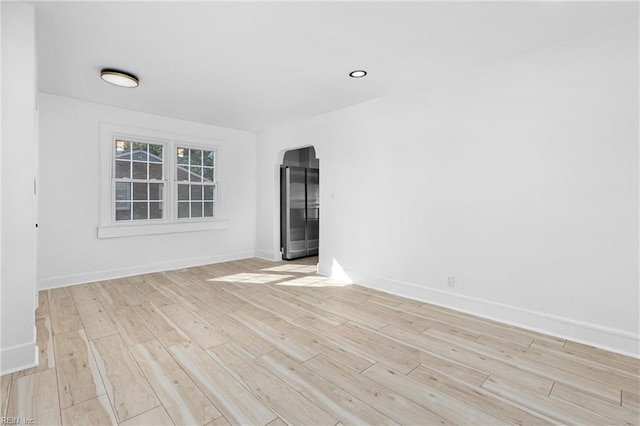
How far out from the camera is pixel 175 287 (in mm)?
4125

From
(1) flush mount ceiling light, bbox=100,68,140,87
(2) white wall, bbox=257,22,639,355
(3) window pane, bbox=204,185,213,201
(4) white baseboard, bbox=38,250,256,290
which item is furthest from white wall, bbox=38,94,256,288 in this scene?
(2) white wall, bbox=257,22,639,355

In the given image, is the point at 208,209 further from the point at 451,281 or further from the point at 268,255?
the point at 451,281

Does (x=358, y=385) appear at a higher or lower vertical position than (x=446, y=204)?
lower

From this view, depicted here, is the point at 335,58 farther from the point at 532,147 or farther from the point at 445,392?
the point at 445,392

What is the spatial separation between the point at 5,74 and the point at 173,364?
2.22 m

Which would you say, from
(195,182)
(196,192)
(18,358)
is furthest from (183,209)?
(18,358)

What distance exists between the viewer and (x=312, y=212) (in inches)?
252

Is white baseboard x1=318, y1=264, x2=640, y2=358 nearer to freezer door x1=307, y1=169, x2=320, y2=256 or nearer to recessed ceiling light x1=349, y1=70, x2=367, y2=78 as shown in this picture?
recessed ceiling light x1=349, y1=70, x2=367, y2=78

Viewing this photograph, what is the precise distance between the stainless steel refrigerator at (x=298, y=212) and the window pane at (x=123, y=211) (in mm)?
2508

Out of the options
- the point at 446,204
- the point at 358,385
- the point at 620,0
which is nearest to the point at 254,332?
the point at 358,385

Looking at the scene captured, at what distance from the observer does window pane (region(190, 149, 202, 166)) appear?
17.8 feet

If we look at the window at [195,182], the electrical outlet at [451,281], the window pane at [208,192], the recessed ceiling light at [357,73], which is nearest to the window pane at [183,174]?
the window at [195,182]

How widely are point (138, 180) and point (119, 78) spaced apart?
1.91 metres

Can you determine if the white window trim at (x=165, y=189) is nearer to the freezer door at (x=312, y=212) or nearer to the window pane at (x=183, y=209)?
the window pane at (x=183, y=209)
